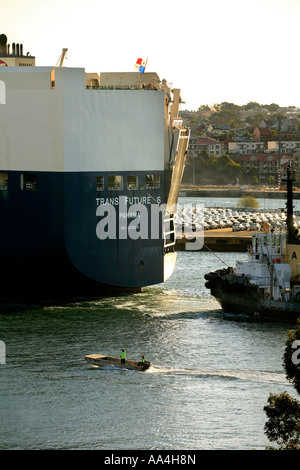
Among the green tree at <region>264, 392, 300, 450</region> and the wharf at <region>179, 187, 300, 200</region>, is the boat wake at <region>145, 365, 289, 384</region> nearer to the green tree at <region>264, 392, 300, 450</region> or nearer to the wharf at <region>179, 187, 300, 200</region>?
the green tree at <region>264, 392, 300, 450</region>

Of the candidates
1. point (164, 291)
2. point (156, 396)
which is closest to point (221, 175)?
point (164, 291)

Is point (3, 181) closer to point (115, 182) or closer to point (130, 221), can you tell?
point (115, 182)

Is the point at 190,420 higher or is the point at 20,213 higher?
the point at 20,213

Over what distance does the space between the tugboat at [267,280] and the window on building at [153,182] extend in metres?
2.67

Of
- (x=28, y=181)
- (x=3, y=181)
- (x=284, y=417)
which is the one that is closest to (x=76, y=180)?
(x=28, y=181)

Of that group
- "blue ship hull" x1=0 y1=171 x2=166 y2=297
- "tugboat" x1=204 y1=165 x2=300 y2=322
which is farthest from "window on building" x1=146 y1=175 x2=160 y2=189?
"tugboat" x1=204 y1=165 x2=300 y2=322

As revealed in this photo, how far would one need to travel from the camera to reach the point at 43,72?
23.4m

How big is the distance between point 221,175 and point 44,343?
108514 mm

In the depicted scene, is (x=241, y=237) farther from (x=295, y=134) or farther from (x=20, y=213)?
(x=295, y=134)

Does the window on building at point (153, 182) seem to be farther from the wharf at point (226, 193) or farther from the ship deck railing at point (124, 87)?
the wharf at point (226, 193)

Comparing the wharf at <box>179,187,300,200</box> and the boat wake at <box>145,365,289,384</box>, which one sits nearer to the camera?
the boat wake at <box>145,365,289,384</box>

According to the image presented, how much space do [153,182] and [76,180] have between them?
2.28 m

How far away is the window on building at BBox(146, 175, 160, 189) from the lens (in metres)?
24.8

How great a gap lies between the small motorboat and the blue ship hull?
17.5 ft
